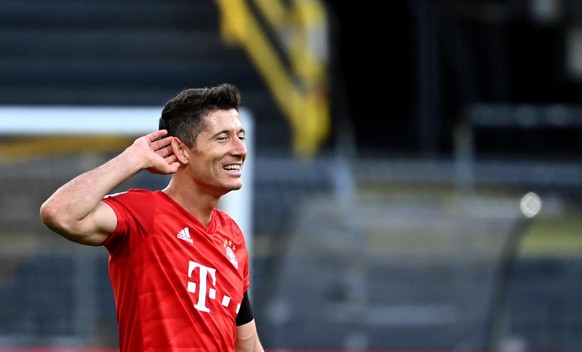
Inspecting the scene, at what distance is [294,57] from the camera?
11.6 meters

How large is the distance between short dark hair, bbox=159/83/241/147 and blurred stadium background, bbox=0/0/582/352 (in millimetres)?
4109

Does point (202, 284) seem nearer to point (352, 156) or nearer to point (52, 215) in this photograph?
point (52, 215)

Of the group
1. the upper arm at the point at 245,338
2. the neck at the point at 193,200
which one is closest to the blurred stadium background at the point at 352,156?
the upper arm at the point at 245,338

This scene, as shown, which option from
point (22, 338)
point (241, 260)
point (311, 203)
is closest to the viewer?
point (241, 260)

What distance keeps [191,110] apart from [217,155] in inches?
6.5

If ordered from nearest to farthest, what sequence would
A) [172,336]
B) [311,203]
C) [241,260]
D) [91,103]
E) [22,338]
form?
[172,336] < [241,260] < [22,338] < [311,203] < [91,103]

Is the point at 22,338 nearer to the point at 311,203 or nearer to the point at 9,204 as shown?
the point at 9,204

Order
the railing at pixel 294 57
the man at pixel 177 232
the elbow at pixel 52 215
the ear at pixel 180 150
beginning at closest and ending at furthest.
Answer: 1. the elbow at pixel 52 215
2. the man at pixel 177 232
3. the ear at pixel 180 150
4. the railing at pixel 294 57

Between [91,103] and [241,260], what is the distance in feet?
23.3

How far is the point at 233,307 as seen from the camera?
13.2 feet

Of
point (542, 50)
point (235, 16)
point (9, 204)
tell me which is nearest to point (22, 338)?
point (9, 204)

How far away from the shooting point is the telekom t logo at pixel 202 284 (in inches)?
153

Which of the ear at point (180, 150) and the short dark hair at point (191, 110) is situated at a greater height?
the short dark hair at point (191, 110)

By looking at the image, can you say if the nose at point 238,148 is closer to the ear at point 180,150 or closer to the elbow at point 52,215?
the ear at point 180,150
